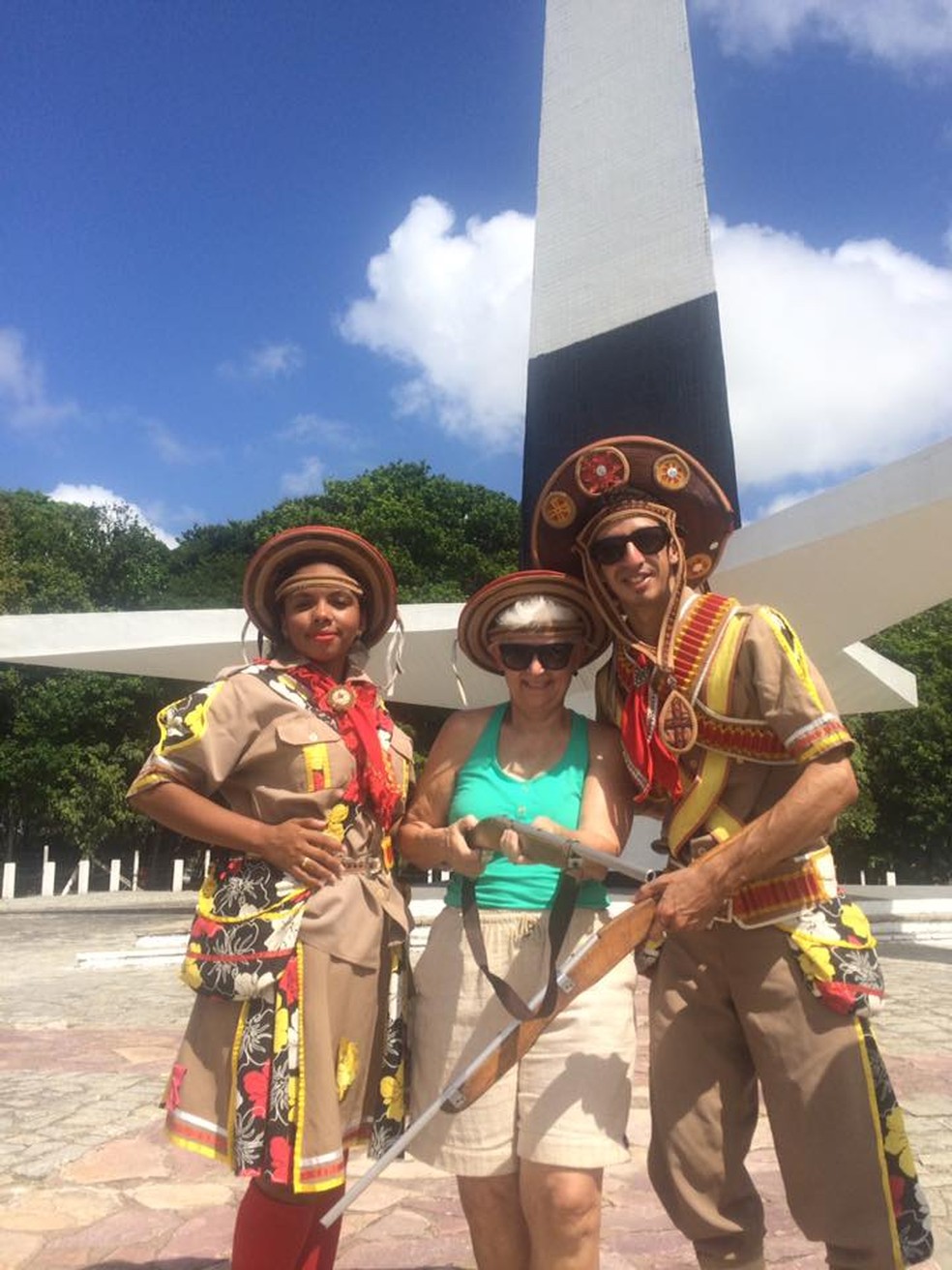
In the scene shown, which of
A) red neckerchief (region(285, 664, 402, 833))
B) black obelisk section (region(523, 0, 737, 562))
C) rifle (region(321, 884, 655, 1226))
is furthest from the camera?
black obelisk section (region(523, 0, 737, 562))

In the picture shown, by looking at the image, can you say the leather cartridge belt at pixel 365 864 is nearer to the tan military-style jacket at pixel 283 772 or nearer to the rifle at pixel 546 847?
the tan military-style jacket at pixel 283 772

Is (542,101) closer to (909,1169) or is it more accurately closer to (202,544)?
(909,1169)

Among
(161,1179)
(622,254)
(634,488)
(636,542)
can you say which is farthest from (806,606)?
(636,542)

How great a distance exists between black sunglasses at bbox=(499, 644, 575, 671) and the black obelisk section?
12390mm

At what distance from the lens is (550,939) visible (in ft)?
7.25

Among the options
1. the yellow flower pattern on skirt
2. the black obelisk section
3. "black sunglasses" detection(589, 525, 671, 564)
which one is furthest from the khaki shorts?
the black obelisk section

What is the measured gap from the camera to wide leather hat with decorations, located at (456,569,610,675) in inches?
98.4

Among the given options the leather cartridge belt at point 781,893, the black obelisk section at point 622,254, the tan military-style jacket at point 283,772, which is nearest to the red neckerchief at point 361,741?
the tan military-style jacket at point 283,772

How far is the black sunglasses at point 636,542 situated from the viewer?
7.91 ft

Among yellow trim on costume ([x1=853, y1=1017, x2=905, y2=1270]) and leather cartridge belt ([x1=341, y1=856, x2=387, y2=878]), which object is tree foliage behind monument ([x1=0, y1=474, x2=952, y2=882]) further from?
yellow trim on costume ([x1=853, y1=1017, x2=905, y2=1270])

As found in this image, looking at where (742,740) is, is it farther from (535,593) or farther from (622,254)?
(622,254)

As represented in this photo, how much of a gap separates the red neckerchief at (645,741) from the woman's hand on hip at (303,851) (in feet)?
2.26

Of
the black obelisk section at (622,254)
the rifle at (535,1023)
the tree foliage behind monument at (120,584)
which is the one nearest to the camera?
the rifle at (535,1023)

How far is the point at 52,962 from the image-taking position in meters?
10.2
